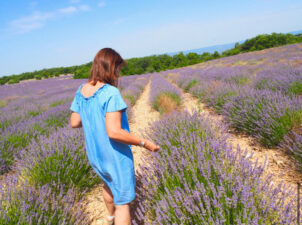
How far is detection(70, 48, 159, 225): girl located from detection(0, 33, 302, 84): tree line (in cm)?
3756

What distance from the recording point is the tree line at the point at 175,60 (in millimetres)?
41844

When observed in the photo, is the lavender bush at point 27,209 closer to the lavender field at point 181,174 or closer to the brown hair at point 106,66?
the lavender field at point 181,174

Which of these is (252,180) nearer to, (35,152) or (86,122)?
(86,122)

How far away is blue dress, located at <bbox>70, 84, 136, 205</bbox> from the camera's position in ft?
4.14

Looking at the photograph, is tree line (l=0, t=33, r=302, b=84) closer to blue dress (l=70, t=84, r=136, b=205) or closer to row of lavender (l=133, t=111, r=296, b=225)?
blue dress (l=70, t=84, r=136, b=205)

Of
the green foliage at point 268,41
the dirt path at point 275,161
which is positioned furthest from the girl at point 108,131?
the green foliage at point 268,41

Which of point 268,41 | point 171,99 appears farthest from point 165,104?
point 268,41

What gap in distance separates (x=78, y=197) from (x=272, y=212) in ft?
6.35

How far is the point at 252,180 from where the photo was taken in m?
1.35

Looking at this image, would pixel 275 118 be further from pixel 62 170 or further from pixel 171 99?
pixel 171 99

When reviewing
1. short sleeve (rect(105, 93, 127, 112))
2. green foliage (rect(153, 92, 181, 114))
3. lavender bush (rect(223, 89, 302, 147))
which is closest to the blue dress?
short sleeve (rect(105, 93, 127, 112))

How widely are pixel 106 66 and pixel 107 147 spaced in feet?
1.90

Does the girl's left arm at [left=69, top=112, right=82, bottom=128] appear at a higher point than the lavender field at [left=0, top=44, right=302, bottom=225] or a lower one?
higher

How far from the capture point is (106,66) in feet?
4.41
